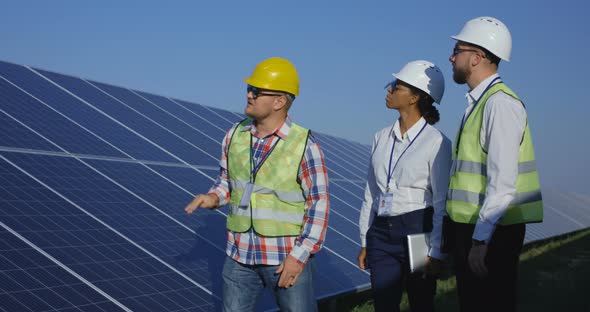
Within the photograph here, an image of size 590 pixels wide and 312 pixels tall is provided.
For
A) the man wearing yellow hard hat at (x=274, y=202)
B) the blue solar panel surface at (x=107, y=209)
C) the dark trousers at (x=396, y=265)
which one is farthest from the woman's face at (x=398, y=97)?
the blue solar panel surface at (x=107, y=209)

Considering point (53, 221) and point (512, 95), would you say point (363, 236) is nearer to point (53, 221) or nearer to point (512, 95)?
point (512, 95)

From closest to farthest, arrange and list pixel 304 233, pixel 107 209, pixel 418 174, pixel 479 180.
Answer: pixel 304 233, pixel 479 180, pixel 418 174, pixel 107 209

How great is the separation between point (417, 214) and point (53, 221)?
8.38 feet

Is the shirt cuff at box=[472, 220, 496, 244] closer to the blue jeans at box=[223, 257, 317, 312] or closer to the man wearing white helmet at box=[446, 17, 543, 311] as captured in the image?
the man wearing white helmet at box=[446, 17, 543, 311]

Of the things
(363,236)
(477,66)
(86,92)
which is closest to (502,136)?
(477,66)

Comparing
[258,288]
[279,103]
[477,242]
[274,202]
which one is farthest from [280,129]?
[477,242]

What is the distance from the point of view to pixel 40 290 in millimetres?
4660

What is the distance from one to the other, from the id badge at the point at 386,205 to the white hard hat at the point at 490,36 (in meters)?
1.09

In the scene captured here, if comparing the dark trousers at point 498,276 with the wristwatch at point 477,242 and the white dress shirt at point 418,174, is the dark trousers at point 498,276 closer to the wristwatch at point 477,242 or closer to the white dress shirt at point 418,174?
the wristwatch at point 477,242

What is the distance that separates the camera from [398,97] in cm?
517

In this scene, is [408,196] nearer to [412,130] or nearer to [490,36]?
[412,130]

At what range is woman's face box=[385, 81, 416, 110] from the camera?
16.9ft

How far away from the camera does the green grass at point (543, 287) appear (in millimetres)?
9039

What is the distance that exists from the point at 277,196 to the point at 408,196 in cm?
112
